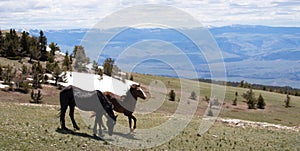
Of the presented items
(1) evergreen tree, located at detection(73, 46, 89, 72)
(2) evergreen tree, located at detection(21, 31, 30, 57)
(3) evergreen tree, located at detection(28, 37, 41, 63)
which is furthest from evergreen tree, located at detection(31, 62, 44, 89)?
(2) evergreen tree, located at detection(21, 31, 30, 57)

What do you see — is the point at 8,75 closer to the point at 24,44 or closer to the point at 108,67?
the point at 24,44

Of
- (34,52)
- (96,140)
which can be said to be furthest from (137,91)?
(34,52)

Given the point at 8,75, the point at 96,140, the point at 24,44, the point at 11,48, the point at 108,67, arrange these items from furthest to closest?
the point at 108,67 → the point at 24,44 → the point at 11,48 → the point at 8,75 → the point at 96,140

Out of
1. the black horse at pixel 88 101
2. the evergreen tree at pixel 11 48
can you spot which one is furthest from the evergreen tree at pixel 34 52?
the black horse at pixel 88 101

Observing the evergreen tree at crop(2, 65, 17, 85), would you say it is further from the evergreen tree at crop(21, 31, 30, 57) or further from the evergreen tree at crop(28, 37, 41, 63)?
the evergreen tree at crop(21, 31, 30, 57)

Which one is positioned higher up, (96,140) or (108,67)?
(108,67)

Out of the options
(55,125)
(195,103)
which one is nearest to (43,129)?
(55,125)

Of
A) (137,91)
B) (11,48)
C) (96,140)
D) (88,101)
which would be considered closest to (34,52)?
(11,48)

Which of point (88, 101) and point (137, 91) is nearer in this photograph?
point (88, 101)

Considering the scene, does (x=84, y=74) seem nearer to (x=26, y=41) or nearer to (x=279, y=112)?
(x=26, y=41)

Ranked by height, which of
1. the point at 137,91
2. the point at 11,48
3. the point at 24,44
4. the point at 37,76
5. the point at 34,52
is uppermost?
the point at 24,44

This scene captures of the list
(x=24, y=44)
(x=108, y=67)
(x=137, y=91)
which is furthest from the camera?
(x=108, y=67)

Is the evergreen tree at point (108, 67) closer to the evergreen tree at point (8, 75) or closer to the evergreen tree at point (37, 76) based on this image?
the evergreen tree at point (37, 76)

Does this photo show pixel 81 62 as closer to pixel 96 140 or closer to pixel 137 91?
pixel 137 91
